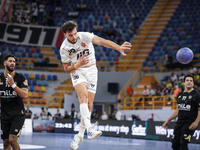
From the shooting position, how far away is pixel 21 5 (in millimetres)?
32094

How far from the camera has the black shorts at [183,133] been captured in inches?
280

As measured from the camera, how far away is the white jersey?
6.32 meters

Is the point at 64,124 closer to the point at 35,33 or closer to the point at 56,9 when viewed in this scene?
the point at 35,33

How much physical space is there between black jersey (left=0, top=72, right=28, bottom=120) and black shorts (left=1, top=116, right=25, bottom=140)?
0.32 ft

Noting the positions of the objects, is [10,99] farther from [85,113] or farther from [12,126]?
[85,113]

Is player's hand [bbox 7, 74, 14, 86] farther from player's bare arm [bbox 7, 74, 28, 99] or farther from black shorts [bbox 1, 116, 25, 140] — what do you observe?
black shorts [bbox 1, 116, 25, 140]

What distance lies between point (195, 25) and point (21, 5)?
694 inches

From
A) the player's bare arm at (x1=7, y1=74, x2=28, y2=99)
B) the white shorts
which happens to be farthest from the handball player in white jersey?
the player's bare arm at (x1=7, y1=74, x2=28, y2=99)

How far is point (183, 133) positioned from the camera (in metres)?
7.13

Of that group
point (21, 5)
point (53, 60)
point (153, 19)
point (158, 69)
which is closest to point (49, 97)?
point (53, 60)

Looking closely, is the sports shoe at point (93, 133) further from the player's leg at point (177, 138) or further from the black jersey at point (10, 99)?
the player's leg at point (177, 138)

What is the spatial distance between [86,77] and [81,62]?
0.46 meters

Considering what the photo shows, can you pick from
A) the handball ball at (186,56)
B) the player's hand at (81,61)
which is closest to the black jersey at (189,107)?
the player's hand at (81,61)

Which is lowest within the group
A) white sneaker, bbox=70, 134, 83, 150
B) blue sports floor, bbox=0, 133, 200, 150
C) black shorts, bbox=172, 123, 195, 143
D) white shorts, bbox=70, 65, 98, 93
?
blue sports floor, bbox=0, 133, 200, 150
